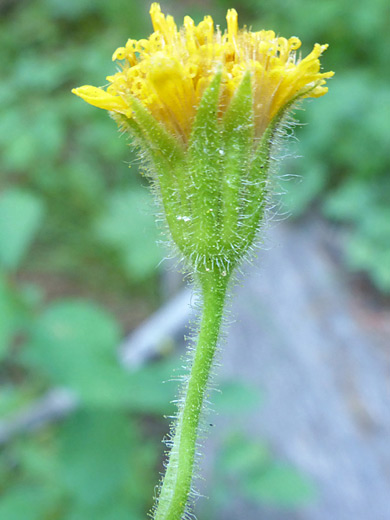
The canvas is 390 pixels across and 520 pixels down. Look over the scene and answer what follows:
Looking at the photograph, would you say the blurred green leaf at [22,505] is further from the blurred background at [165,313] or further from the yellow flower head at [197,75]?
the yellow flower head at [197,75]

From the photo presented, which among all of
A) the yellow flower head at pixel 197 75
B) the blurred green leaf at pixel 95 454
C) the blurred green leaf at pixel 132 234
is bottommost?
the blurred green leaf at pixel 95 454

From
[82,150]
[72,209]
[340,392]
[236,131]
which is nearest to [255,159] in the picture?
[236,131]

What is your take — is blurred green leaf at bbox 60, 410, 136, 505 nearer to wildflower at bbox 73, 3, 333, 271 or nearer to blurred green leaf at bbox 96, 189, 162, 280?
wildflower at bbox 73, 3, 333, 271

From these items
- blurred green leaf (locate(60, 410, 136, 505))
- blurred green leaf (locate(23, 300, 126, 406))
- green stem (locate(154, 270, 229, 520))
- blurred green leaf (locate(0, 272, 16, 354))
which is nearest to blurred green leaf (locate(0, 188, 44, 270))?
blurred green leaf (locate(0, 272, 16, 354))

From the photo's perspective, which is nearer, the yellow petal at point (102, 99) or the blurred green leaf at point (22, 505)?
the yellow petal at point (102, 99)

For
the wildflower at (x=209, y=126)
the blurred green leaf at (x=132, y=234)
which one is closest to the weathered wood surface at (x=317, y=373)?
the blurred green leaf at (x=132, y=234)

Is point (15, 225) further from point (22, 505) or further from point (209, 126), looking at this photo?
point (209, 126)

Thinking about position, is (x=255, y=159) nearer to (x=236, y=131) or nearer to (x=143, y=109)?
(x=236, y=131)
